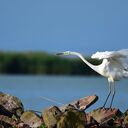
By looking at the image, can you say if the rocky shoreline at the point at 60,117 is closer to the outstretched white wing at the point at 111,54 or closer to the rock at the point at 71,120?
the rock at the point at 71,120

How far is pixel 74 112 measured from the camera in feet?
41.4

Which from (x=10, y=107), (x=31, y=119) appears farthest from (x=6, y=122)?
(x=10, y=107)

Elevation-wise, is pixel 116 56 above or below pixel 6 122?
above

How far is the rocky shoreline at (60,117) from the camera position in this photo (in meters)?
12.6

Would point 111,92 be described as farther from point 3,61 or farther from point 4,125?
point 3,61

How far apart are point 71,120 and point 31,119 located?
1137mm

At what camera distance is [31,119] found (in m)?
13.5

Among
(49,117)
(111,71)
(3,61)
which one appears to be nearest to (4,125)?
(49,117)

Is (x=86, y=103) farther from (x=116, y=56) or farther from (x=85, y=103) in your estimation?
(x=116, y=56)

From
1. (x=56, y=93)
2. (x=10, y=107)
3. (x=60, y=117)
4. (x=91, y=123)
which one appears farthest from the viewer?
(x=56, y=93)

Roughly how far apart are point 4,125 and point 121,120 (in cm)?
197

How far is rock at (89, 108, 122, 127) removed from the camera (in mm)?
13164

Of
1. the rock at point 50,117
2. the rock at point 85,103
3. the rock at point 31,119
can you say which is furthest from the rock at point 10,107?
the rock at point 50,117

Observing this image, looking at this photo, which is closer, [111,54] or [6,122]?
[6,122]
